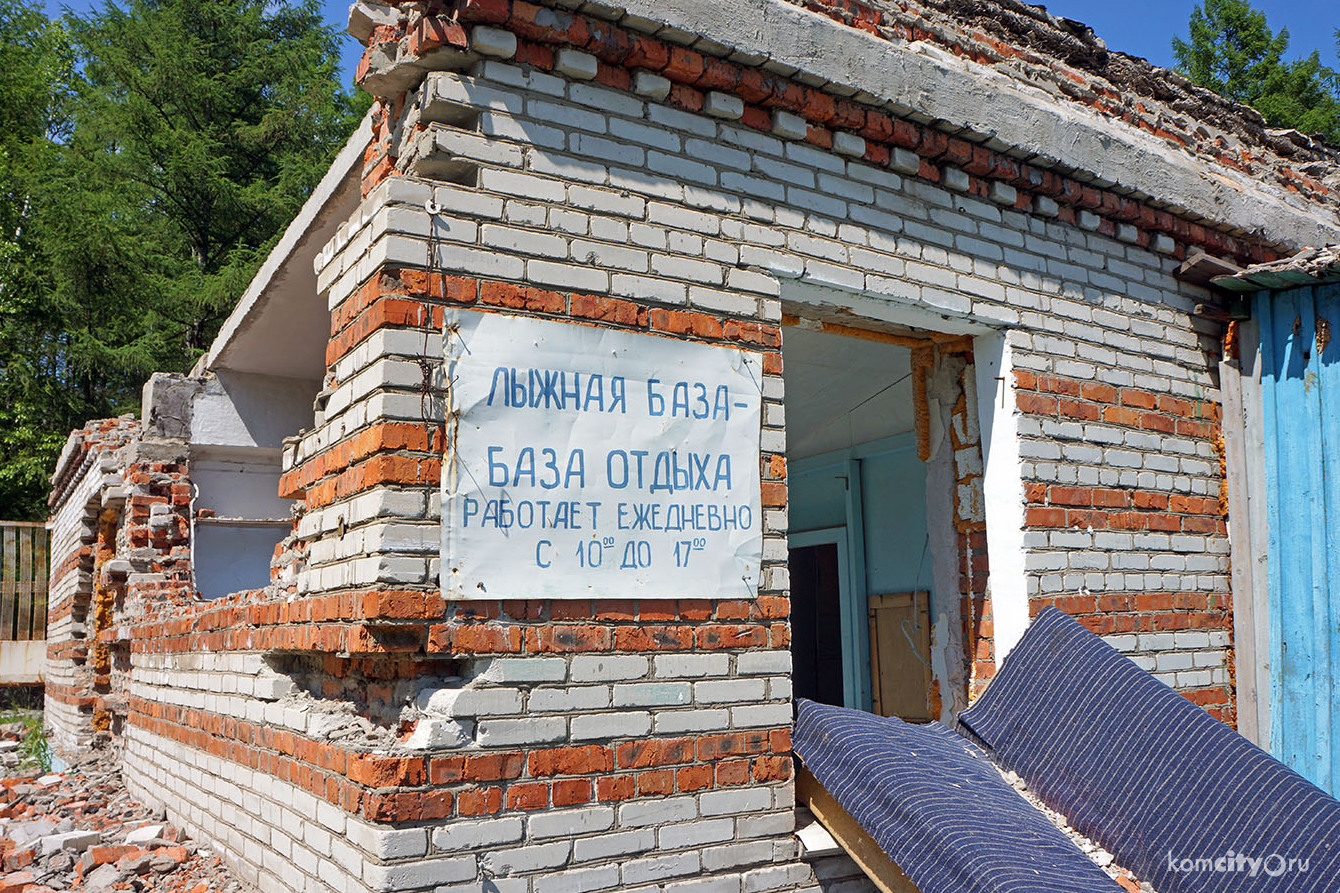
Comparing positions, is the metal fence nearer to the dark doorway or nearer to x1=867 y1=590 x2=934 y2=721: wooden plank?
the dark doorway

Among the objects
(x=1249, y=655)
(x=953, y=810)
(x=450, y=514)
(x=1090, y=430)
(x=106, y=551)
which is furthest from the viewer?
(x=106, y=551)

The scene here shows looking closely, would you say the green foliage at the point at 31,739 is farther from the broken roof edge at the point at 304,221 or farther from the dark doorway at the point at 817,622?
the dark doorway at the point at 817,622

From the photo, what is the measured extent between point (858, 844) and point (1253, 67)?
20442mm

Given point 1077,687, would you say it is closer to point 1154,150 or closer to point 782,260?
point 782,260

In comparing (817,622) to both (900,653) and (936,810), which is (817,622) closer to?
(900,653)

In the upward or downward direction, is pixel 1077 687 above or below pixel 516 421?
below

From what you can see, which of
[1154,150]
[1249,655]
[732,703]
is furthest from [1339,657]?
Answer: [732,703]

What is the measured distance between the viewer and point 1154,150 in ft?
16.0

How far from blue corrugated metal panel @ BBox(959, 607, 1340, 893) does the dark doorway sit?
331 cm

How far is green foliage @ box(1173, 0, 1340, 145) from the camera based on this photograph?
17.9 m

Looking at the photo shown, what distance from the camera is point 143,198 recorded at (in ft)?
59.8

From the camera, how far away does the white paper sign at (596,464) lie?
115 inches

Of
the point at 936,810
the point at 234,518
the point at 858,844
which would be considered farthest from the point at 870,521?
the point at 234,518

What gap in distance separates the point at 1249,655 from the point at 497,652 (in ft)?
12.4
